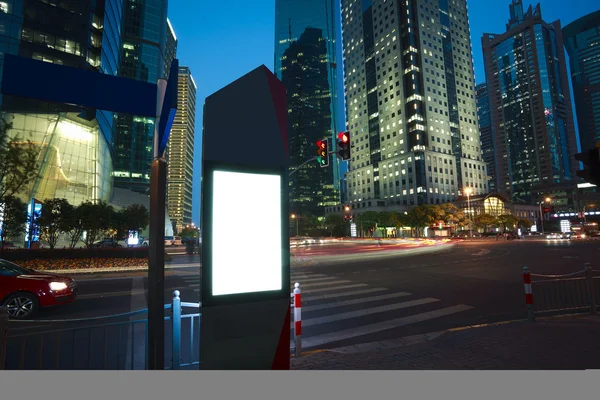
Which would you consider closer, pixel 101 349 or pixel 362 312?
pixel 101 349

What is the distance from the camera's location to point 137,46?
91125 millimetres

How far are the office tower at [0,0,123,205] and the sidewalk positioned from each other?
3799cm

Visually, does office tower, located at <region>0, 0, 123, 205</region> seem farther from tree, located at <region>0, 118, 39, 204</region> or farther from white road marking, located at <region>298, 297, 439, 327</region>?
white road marking, located at <region>298, 297, 439, 327</region>

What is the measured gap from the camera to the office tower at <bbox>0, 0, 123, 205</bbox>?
35344 mm

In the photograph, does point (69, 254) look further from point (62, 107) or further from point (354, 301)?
point (62, 107)

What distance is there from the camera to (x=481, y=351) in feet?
16.2

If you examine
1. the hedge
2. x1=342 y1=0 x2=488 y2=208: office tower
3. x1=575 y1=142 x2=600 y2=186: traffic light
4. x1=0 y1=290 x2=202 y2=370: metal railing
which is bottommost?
x1=0 y1=290 x2=202 y2=370: metal railing

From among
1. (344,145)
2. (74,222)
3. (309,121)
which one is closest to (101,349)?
(344,145)

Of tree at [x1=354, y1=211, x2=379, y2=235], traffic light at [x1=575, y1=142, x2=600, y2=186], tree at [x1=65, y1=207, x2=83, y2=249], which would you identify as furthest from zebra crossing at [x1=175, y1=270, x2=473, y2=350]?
tree at [x1=354, y1=211, x2=379, y2=235]

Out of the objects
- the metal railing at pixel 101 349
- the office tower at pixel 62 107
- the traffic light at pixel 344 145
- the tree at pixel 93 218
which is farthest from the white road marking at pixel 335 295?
the office tower at pixel 62 107

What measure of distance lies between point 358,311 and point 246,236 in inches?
224

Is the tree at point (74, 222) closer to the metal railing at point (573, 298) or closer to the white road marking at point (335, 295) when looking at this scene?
the white road marking at point (335, 295)

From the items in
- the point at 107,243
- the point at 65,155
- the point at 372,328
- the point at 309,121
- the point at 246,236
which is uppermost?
the point at 309,121

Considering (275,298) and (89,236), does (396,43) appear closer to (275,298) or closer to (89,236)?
(89,236)
